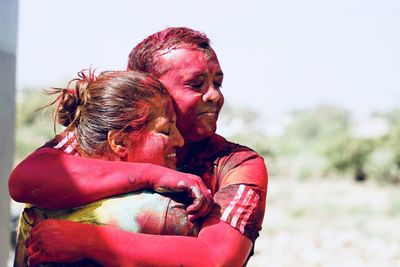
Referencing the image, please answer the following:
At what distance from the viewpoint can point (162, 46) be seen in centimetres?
261

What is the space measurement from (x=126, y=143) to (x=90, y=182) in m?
0.18

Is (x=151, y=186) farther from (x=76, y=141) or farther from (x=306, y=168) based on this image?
(x=306, y=168)

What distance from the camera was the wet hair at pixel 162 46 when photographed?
2.60 metres

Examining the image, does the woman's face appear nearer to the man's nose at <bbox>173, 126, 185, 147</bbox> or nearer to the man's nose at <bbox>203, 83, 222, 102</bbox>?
the man's nose at <bbox>173, 126, 185, 147</bbox>

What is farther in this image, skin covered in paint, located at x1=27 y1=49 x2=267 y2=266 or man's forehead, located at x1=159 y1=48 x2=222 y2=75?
man's forehead, located at x1=159 y1=48 x2=222 y2=75

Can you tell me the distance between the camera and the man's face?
8.40ft

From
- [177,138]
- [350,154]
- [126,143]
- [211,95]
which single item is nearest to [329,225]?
[350,154]

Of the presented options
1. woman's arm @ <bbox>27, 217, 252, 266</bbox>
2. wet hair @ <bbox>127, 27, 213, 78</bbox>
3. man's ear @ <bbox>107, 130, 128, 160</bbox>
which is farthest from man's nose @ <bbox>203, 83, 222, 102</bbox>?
woman's arm @ <bbox>27, 217, 252, 266</bbox>

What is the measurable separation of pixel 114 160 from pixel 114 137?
8 centimetres

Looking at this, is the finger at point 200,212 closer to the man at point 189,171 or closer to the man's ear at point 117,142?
the man at point 189,171

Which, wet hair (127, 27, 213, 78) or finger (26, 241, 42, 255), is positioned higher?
wet hair (127, 27, 213, 78)

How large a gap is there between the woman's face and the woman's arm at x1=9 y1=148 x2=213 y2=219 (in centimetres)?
8

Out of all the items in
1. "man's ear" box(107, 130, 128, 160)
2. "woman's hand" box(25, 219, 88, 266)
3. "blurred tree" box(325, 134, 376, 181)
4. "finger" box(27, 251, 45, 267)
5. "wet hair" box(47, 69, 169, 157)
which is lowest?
"blurred tree" box(325, 134, 376, 181)

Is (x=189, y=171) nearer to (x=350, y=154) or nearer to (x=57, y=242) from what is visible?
(x=57, y=242)
